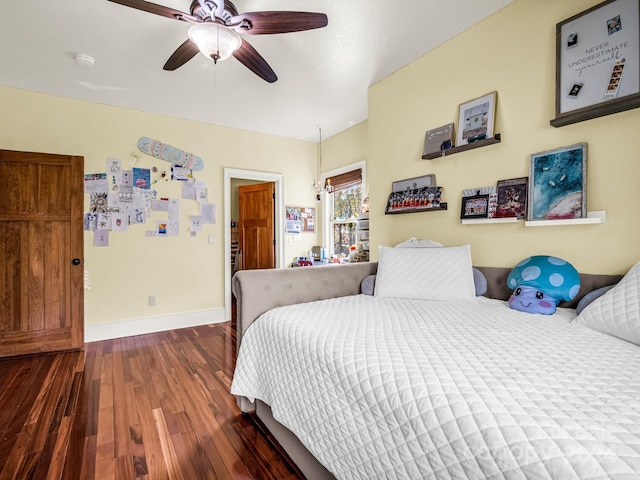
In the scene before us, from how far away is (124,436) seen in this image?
1.58 metres

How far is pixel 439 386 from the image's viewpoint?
0.78 metres

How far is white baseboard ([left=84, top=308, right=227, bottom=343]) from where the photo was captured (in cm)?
318

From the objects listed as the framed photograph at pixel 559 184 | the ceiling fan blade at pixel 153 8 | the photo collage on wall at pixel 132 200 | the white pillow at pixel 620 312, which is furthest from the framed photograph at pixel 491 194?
the photo collage on wall at pixel 132 200

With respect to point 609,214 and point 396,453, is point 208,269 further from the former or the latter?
point 609,214

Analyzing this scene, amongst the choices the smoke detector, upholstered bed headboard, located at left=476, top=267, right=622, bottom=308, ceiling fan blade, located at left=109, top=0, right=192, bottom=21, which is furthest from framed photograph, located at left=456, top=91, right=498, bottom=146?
the smoke detector

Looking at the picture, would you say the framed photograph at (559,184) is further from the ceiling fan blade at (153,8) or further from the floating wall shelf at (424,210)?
the ceiling fan blade at (153,8)

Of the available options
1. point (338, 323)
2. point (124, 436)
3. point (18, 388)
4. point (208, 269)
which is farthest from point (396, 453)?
point (208, 269)

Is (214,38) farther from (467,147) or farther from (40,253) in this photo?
(40,253)

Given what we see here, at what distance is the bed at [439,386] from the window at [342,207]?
2366mm

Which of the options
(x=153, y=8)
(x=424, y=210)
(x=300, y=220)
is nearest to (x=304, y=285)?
(x=424, y=210)

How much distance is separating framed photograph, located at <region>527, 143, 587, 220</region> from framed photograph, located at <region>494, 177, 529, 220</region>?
1.7 inches

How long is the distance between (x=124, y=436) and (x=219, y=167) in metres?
3.01

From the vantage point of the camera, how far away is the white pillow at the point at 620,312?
1.11 m

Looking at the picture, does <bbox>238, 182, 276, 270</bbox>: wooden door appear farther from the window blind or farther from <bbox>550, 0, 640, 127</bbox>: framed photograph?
<bbox>550, 0, 640, 127</bbox>: framed photograph
